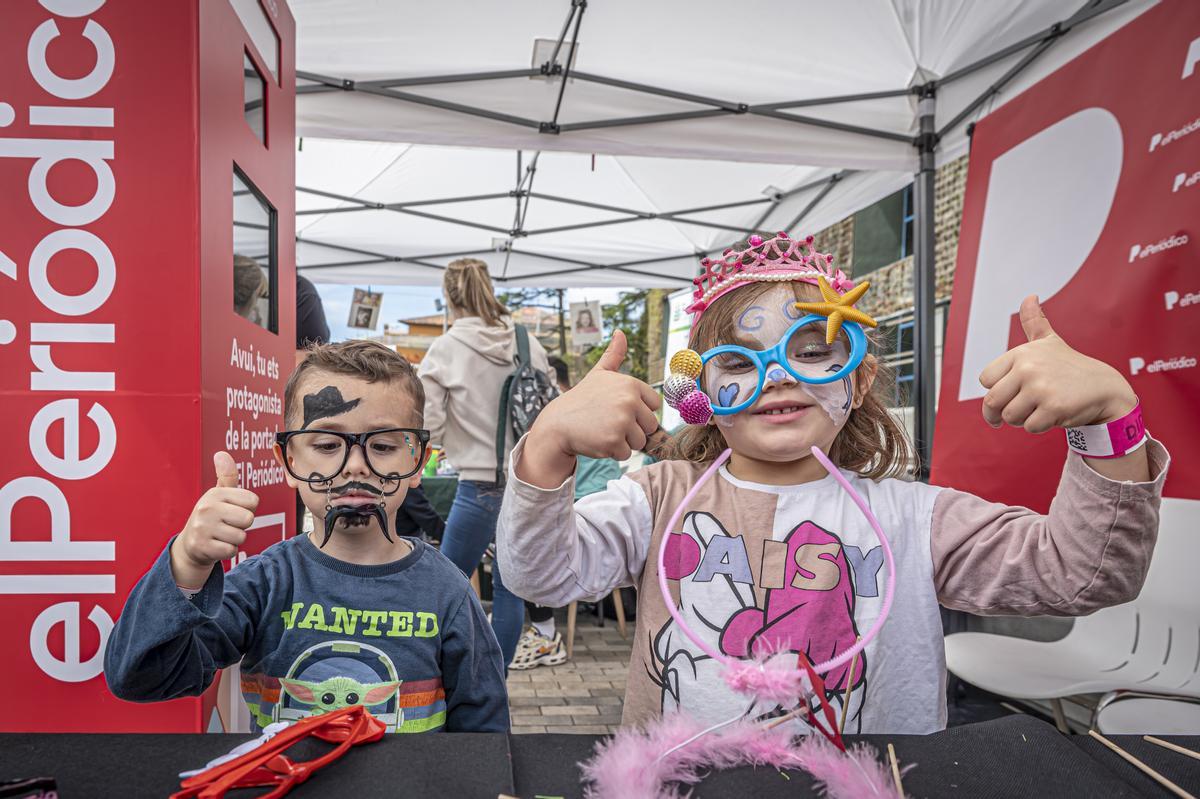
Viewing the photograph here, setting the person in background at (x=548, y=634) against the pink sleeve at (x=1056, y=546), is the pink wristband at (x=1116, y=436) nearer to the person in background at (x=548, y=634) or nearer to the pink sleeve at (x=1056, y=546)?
the pink sleeve at (x=1056, y=546)

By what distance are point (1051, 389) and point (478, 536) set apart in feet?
7.57

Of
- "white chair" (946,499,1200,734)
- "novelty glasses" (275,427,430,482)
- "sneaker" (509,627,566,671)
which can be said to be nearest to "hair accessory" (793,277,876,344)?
"novelty glasses" (275,427,430,482)

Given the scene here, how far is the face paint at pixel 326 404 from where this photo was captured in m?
1.26

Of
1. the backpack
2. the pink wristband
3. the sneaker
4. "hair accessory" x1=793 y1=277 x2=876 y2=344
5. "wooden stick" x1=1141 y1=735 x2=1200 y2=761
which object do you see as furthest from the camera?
the sneaker

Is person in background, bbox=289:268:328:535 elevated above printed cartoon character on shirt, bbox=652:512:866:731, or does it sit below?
above

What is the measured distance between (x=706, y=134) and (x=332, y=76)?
68.7 inches

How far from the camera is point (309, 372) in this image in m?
1.32

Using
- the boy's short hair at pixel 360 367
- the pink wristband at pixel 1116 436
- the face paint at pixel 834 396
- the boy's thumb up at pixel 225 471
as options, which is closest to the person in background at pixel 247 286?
the boy's short hair at pixel 360 367

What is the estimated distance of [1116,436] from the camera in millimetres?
902

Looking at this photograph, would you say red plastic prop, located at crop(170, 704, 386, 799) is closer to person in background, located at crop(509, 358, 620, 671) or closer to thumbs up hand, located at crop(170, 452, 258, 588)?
thumbs up hand, located at crop(170, 452, 258, 588)

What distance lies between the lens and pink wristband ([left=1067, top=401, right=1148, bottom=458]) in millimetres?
897

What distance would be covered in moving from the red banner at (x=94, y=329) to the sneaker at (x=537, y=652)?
257 cm

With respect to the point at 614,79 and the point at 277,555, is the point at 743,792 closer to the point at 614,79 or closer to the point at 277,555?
the point at 277,555

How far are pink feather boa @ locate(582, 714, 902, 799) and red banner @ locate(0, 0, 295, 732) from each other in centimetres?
112
